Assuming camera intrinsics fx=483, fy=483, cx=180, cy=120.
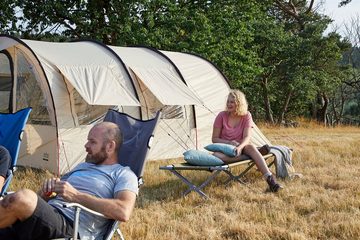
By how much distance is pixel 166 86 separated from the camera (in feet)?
22.5

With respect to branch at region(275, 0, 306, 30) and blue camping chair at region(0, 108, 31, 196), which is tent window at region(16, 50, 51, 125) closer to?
blue camping chair at region(0, 108, 31, 196)

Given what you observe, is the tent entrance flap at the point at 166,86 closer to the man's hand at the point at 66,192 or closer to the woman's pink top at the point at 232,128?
the woman's pink top at the point at 232,128

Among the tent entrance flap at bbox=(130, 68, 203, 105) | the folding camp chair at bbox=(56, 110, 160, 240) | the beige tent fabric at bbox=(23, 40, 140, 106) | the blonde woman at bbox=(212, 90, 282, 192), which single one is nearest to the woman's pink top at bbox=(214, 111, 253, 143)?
the blonde woman at bbox=(212, 90, 282, 192)

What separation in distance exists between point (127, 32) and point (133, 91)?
5.63m

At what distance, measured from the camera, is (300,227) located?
12.1ft

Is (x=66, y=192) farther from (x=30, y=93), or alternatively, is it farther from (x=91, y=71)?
(x=30, y=93)

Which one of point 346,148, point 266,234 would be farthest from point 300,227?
point 346,148

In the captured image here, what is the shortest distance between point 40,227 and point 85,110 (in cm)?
434

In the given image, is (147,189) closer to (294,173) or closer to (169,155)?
(294,173)

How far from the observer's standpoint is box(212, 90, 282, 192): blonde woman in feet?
16.6

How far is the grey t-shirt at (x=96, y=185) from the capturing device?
2.65 meters

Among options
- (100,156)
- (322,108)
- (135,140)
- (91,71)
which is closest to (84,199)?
(100,156)

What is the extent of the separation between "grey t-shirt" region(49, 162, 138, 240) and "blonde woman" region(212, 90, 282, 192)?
7.55 ft

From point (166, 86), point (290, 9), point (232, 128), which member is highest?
point (290, 9)
